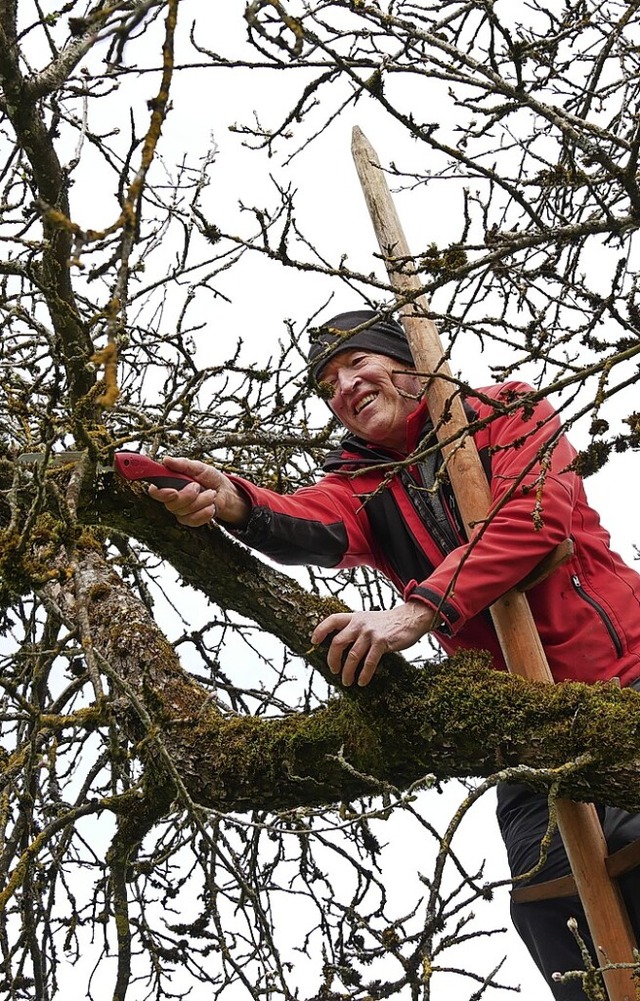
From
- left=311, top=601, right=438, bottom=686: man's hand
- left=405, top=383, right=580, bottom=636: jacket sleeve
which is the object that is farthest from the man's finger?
left=405, top=383, right=580, bottom=636: jacket sleeve

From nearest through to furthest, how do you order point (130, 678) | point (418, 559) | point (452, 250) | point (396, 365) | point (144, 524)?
point (452, 250), point (144, 524), point (130, 678), point (418, 559), point (396, 365)

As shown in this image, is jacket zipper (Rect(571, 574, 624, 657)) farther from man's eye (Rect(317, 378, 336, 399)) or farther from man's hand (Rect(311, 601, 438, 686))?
man's eye (Rect(317, 378, 336, 399))

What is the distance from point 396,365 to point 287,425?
0.52 meters

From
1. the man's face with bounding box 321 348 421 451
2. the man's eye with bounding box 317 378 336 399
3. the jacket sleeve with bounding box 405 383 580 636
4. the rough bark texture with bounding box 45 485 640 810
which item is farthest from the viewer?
the man's face with bounding box 321 348 421 451

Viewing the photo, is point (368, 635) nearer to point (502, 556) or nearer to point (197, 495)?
point (502, 556)

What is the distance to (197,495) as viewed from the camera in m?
2.53

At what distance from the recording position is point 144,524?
101 inches

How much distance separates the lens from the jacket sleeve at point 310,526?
2.85 m

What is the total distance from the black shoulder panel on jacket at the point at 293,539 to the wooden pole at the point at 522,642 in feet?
1.54

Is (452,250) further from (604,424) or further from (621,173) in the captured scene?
(604,424)

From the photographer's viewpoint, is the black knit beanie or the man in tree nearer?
the man in tree

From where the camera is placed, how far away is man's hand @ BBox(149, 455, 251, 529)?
250cm

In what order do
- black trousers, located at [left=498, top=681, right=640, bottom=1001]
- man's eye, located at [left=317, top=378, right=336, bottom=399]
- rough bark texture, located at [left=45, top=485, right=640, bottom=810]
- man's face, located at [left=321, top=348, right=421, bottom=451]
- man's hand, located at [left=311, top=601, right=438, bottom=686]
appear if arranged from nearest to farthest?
rough bark texture, located at [left=45, top=485, right=640, bottom=810] → man's hand, located at [left=311, top=601, right=438, bottom=686] → black trousers, located at [left=498, top=681, right=640, bottom=1001] → man's eye, located at [left=317, top=378, right=336, bottom=399] → man's face, located at [left=321, top=348, right=421, bottom=451]

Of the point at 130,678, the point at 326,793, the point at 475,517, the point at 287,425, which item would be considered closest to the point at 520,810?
the point at 326,793
